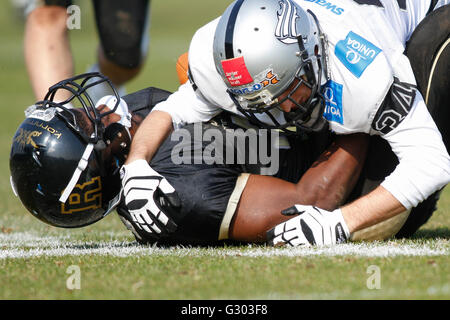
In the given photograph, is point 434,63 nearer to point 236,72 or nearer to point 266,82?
point 266,82

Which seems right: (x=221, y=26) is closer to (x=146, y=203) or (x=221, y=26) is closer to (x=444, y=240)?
(x=146, y=203)

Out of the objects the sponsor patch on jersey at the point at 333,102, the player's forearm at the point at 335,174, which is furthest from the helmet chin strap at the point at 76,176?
the sponsor patch on jersey at the point at 333,102

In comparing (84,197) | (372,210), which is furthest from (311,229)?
(84,197)

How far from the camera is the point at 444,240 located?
11.9ft

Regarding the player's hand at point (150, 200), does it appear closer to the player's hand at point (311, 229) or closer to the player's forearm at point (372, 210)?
the player's hand at point (311, 229)

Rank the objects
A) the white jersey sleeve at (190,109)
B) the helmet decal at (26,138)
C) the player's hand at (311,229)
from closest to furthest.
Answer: the player's hand at (311,229) → the helmet decal at (26,138) → the white jersey sleeve at (190,109)

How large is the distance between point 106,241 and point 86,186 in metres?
0.58

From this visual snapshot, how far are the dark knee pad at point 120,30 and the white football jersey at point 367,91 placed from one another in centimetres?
274

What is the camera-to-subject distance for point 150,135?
3789 millimetres

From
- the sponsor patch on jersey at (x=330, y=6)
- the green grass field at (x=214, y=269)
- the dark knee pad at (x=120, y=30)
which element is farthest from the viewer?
the dark knee pad at (x=120, y=30)

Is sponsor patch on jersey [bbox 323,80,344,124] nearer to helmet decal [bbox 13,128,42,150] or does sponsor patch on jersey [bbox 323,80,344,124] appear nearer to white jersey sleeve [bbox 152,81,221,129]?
white jersey sleeve [bbox 152,81,221,129]

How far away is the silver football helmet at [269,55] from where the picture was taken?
11.3 ft
